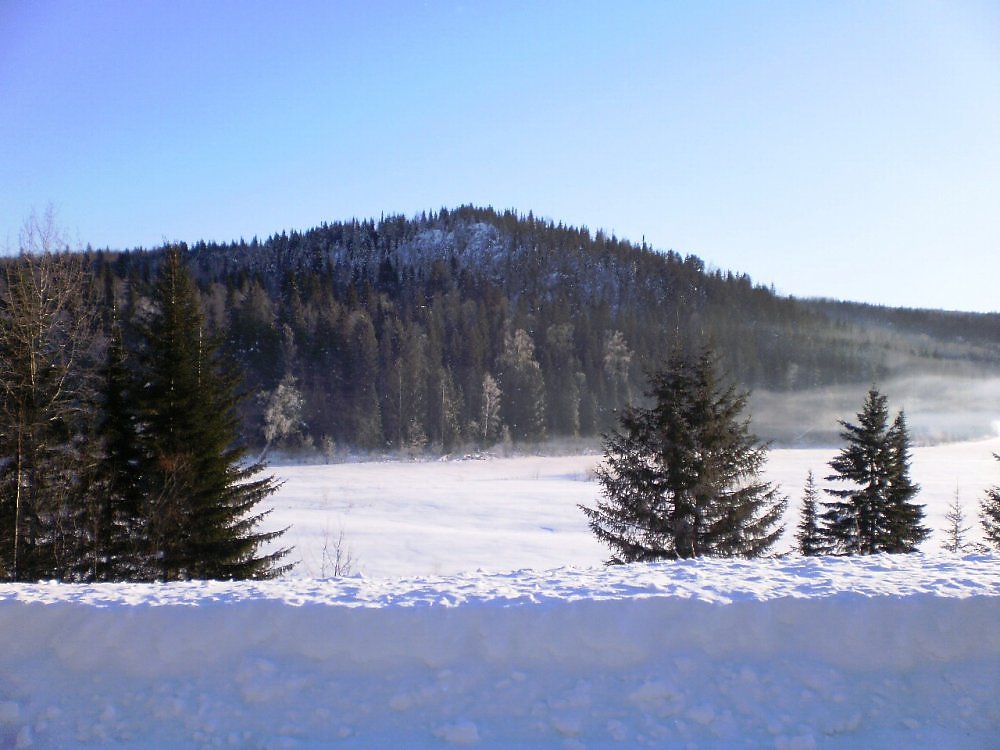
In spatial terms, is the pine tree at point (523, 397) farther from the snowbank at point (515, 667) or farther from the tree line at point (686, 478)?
the snowbank at point (515, 667)

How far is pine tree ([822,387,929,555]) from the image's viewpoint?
54.4 ft

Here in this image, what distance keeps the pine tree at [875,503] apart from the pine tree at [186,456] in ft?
47.3

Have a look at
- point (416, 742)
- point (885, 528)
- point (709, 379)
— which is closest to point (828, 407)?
point (885, 528)

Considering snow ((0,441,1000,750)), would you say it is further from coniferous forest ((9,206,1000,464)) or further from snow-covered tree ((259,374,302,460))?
snow-covered tree ((259,374,302,460))

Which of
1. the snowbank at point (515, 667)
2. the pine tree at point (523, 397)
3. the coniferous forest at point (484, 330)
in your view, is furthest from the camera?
the pine tree at point (523, 397)

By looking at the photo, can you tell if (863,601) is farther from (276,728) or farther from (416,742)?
(276,728)

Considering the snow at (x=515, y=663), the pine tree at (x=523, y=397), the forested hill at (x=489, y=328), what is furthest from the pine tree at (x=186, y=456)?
the pine tree at (x=523, y=397)

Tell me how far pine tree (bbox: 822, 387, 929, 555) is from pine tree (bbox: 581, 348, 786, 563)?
378 centimetres

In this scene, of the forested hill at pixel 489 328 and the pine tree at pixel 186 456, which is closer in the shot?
the pine tree at pixel 186 456

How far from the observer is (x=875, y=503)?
55.5 ft

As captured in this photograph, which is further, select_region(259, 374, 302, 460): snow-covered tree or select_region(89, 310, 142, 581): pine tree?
select_region(259, 374, 302, 460): snow-covered tree

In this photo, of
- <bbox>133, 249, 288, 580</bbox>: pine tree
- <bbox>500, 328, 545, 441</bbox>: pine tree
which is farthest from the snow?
<bbox>500, 328, 545, 441</bbox>: pine tree

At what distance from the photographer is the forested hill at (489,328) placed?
62562mm

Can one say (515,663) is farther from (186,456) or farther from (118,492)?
(118,492)
